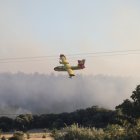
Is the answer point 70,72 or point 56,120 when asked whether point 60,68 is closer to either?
point 70,72

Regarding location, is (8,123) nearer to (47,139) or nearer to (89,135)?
(47,139)

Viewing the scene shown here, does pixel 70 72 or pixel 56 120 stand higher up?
pixel 70 72

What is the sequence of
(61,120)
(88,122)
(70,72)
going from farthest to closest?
(61,120) → (88,122) → (70,72)

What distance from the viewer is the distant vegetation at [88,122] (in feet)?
232

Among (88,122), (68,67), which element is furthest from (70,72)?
(88,122)

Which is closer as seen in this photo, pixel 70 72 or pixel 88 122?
pixel 70 72

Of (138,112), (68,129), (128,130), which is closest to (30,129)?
(68,129)

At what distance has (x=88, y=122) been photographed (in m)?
156

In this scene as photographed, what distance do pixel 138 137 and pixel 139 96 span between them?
16260mm

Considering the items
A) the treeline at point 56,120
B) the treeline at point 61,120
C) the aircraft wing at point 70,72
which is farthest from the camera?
the treeline at point 56,120

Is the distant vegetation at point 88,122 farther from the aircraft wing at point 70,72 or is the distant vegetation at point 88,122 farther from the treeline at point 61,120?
the aircraft wing at point 70,72

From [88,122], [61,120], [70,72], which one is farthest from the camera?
[61,120]

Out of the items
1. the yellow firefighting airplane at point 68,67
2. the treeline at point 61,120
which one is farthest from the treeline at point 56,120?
the yellow firefighting airplane at point 68,67

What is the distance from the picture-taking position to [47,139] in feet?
391
